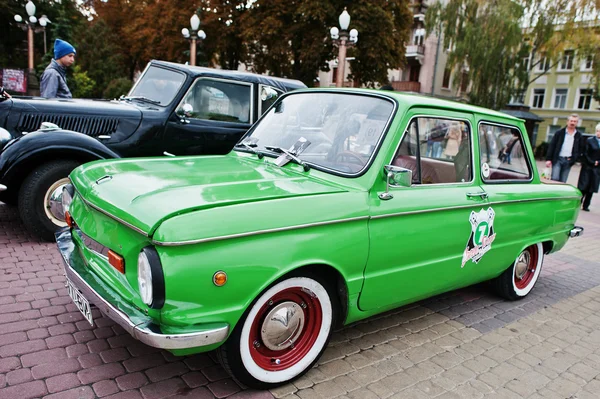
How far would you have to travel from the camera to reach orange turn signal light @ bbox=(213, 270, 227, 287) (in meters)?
2.25

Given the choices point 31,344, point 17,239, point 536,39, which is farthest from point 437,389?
point 536,39

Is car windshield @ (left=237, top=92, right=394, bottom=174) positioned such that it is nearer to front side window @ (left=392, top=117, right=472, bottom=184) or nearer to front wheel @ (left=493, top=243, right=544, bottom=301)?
front side window @ (left=392, top=117, right=472, bottom=184)

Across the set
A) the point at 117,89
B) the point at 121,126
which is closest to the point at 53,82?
the point at 121,126

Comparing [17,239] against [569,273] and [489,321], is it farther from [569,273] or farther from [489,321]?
[569,273]

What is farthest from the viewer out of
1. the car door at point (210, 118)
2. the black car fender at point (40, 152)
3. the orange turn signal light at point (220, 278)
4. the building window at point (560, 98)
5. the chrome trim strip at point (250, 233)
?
the building window at point (560, 98)

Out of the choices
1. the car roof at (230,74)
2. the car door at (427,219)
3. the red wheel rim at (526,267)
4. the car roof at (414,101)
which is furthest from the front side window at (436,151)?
the car roof at (230,74)

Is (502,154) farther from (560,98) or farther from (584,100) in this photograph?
(560,98)

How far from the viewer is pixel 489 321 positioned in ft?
13.3

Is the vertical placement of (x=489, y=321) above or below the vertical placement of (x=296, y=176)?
below

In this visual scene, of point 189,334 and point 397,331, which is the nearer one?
point 189,334

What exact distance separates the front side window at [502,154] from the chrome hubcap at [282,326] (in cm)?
206

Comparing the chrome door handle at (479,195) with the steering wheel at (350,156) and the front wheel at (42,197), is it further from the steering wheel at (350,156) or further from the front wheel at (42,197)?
the front wheel at (42,197)

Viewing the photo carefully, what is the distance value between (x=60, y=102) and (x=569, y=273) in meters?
6.84

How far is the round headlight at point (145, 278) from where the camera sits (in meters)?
2.19
